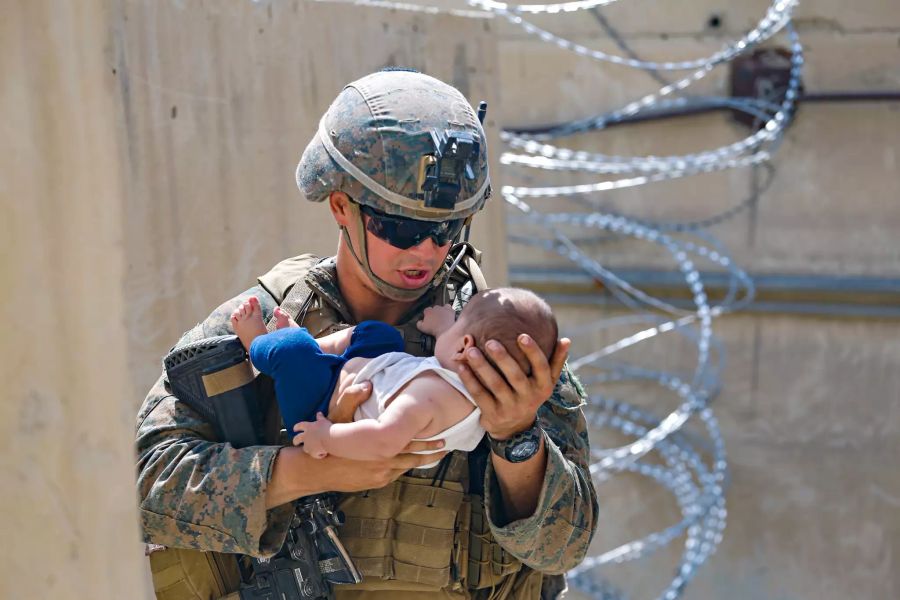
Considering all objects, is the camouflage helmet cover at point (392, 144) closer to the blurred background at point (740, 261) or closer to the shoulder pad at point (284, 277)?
the shoulder pad at point (284, 277)

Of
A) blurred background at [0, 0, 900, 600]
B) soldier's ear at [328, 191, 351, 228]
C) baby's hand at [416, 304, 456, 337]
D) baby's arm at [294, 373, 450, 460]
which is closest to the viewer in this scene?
baby's arm at [294, 373, 450, 460]

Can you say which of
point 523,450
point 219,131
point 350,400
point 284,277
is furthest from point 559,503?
point 219,131

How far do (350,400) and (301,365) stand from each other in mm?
101

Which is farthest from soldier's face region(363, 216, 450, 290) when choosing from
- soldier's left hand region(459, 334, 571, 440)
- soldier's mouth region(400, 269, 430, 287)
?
soldier's left hand region(459, 334, 571, 440)

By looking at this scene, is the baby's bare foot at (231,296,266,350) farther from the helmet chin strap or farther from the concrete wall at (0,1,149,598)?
the concrete wall at (0,1,149,598)

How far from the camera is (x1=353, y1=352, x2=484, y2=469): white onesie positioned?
1.93 meters

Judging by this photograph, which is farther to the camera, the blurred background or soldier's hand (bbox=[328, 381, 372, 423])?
the blurred background

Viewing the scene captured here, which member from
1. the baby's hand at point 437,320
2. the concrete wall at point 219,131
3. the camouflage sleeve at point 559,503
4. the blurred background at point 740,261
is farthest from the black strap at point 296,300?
the blurred background at point 740,261

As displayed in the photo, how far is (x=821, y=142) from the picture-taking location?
6469 mm

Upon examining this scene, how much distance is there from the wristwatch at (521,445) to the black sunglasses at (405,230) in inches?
14.9

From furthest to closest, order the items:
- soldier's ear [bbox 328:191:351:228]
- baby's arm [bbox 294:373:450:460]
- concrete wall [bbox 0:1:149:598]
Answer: soldier's ear [bbox 328:191:351:228], baby's arm [bbox 294:373:450:460], concrete wall [bbox 0:1:149:598]

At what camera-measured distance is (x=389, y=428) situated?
6.16 feet

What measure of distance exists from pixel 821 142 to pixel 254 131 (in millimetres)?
3718

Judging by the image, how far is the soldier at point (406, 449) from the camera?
77.9 inches
